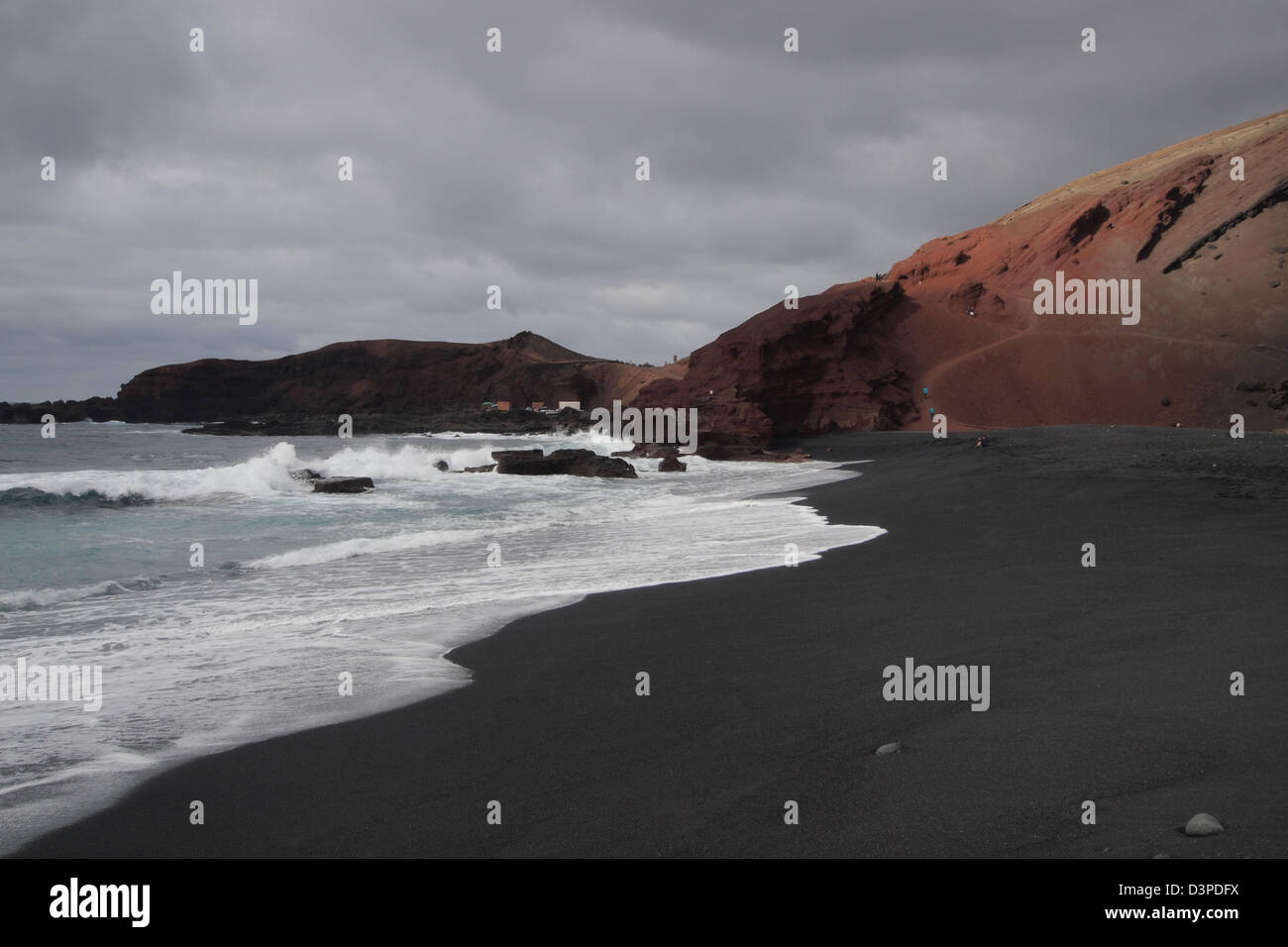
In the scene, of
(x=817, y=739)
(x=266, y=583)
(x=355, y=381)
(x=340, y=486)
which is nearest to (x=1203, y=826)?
(x=817, y=739)

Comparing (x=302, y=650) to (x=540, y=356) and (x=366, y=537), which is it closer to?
(x=366, y=537)

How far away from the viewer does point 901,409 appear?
140 feet

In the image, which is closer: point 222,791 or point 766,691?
point 222,791

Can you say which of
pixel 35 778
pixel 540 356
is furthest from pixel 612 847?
pixel 540 356

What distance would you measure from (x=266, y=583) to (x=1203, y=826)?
9547 millimetres

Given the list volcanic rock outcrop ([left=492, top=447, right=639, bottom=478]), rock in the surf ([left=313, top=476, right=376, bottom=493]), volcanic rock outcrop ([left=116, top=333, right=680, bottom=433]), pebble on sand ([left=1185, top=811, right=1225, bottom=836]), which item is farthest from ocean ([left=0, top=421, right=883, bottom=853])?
volcanic rock outcrop ([left=116, top=333, right=680, bottom=433])

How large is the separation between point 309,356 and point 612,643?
113 meters

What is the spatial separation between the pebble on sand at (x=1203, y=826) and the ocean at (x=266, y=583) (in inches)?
170

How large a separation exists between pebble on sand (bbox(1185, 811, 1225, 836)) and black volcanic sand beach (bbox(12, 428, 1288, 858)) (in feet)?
0.10

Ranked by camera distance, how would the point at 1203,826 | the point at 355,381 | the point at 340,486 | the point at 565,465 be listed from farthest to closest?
the point at 355,381 < the point at 565,465 < the point at 340,486 < the point at 1203,826

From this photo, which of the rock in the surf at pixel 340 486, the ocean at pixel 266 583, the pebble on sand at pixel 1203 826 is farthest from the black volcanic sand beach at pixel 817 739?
the rock in the surf at pixel 340 486

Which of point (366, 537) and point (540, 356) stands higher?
point (540, 356)

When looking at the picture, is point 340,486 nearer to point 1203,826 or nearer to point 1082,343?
point 1203,826

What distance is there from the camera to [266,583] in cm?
970
